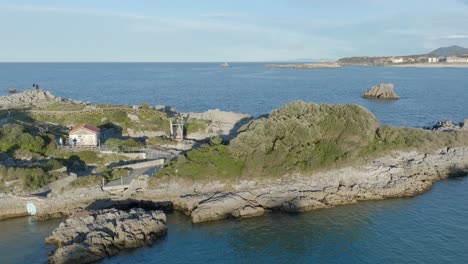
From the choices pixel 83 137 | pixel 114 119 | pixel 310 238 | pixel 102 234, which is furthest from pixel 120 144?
pixel 310 238

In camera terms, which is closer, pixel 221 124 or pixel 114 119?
pixel 114 119

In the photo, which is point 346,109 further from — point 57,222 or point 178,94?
point 178,94

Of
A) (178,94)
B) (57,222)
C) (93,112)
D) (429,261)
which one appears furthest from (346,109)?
(178,94)

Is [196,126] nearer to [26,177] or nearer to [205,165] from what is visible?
[205,165]

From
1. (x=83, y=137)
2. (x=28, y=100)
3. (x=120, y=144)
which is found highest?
(x=28, y=100)

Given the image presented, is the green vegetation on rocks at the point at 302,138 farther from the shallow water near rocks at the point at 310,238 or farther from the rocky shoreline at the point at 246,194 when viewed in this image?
the shallow water near rocks at the point at 310,238

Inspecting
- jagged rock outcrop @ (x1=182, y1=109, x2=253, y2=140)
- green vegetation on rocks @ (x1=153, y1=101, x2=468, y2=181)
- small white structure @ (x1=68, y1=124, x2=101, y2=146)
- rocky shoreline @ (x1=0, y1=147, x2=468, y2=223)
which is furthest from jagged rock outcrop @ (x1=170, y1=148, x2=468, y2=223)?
jagged rock outcrop @ (x1=182, y1=109, x2=253, y2=140)

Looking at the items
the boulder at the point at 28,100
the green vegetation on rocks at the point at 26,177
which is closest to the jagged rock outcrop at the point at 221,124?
the green vegetation on rocks at the point at 26,177
